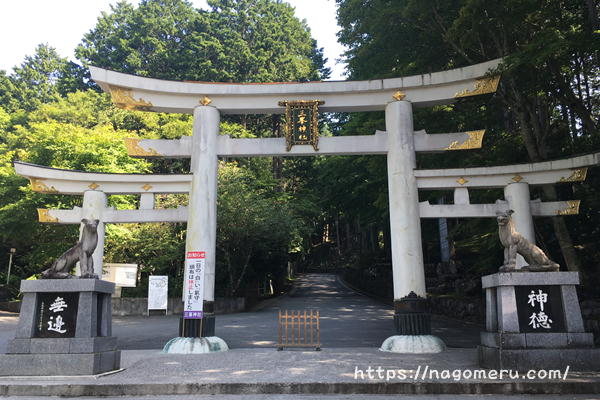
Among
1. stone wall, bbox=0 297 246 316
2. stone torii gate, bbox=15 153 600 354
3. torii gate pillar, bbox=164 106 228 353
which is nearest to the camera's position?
torii gate pillar, bbox=164 106 228 353

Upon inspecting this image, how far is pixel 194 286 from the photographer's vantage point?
380 inches

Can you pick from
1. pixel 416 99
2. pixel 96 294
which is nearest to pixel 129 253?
pixel 96 294

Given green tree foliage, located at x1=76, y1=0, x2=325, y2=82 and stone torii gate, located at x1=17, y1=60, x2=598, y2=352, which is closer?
stone torii gate, located at x1=17, y1=60, x2=598, y2=352

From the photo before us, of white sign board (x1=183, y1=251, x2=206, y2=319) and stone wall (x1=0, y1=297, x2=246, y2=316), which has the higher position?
white sign board (x1=183, y1=251, x2=206, y2=319)

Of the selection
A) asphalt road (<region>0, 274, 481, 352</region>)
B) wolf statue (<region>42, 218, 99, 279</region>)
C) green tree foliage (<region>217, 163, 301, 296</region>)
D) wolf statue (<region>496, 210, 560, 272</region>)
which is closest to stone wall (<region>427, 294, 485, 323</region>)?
asphalt road (<region>0, 274, 481, 352</region>)

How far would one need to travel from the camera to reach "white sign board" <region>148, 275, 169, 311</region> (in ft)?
61.6

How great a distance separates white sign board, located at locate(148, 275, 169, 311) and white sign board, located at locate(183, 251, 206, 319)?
9594 mm

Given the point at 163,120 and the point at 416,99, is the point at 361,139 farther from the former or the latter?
the point at 163,120

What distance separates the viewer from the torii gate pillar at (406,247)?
9516 mm

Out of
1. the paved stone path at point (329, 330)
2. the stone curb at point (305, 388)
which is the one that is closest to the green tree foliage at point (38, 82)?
the paved stone path at point (329, 330)

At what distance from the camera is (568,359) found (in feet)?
23.9

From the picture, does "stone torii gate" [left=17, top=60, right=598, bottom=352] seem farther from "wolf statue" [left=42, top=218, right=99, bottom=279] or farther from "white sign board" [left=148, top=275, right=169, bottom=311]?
"white sign board" [left=148, top=275, right=169, bottom=311]

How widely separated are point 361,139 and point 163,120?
1009 inches

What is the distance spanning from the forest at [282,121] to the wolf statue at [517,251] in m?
3.85
